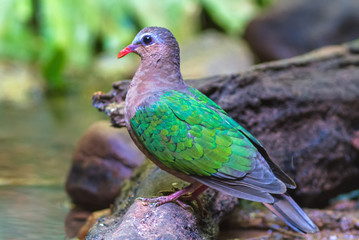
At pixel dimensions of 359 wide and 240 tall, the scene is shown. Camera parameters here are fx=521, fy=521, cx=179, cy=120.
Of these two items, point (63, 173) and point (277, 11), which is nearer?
point (63, 173)

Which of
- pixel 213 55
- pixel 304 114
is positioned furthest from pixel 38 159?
pixel 213 55

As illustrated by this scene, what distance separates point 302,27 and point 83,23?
13.2ft

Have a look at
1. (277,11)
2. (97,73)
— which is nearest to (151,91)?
A: (277,11)

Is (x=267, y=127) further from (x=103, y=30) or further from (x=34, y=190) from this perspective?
(x=103, y=30)

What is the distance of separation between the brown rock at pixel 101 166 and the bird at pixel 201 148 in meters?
1.47

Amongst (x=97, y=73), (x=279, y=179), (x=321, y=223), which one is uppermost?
(x=279, y=179)

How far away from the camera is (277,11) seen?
8703mm

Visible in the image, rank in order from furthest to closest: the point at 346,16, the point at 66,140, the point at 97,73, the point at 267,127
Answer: the point at 97,73 → the point at 346,16 → the point at 66,140 → the point at 267,127

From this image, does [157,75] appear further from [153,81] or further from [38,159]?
[38,159]

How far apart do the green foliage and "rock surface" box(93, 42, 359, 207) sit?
17.5 ft

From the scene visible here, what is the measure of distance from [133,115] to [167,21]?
25.7 feet

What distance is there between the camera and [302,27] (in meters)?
8.58

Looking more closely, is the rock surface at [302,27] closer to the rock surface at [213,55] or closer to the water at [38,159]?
the rock surface at [213,55]

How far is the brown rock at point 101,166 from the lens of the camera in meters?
4.33
